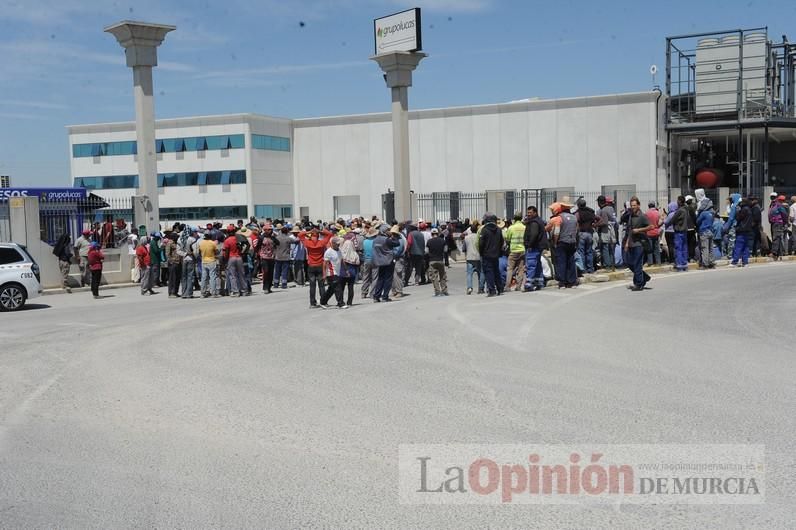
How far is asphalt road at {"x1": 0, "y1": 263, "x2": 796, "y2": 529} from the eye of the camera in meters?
5.38

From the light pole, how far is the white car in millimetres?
7992

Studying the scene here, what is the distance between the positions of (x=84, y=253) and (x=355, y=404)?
17.5 metres

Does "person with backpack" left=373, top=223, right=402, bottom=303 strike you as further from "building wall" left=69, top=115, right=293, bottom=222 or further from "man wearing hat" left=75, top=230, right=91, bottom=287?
"building wall" left=69, top=115, right=293, bottom=222

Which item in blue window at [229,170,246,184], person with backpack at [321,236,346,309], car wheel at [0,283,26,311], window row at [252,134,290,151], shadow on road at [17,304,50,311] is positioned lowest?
shadow on road at [17,304,50,311]

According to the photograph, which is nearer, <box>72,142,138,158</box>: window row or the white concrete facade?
the white concrete facade

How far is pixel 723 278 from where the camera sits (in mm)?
20062

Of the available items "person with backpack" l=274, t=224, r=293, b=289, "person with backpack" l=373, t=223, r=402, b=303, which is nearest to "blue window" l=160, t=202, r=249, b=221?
"person with backpack" l=274, t=224, r=293, b=289

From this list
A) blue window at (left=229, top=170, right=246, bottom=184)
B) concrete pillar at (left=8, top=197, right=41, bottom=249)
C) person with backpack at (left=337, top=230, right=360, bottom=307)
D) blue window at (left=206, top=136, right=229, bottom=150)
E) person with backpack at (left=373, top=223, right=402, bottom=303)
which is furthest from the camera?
blue window at (left=206, top=136, right=229, bottom=150)

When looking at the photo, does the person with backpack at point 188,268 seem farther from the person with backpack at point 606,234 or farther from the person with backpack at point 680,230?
the person with backpack at point 680,230

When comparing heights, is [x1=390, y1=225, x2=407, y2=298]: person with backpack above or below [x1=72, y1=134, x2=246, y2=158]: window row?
below

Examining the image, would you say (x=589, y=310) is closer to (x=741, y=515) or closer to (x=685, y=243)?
(x=685, y=243)

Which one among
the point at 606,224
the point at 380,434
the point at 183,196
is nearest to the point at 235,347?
the point at 380,434

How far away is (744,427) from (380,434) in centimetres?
302

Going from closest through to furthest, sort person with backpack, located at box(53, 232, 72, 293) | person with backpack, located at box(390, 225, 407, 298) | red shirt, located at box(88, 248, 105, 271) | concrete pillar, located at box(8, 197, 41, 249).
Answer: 1. person with backpack, located at box(390, 225, 407, 298)
2. red shirt, located at box(88, 248, 105, 271)
3. concrete pillar, located at box(8, 197, 41, 249)
4. person with backpack, located at box(53, 232, 72, 293)
